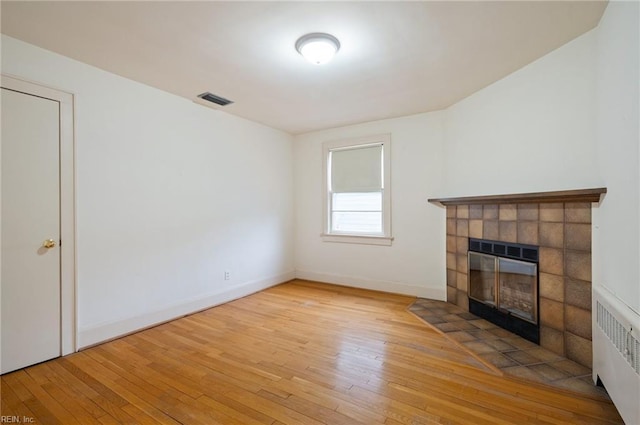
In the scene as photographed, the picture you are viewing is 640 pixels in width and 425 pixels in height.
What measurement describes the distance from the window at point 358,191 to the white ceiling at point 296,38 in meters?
1.26

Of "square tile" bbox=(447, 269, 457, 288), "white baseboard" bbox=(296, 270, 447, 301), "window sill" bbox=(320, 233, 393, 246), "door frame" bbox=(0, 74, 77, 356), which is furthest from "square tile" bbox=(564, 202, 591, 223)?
"door frame" bbox=(0, 74, 77, 356)

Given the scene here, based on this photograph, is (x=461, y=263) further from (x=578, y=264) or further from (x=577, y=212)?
(x=577, y=212)

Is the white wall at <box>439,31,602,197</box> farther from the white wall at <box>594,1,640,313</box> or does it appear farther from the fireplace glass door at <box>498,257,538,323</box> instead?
the fireplace glass door at <box>498,257,538,323</box>

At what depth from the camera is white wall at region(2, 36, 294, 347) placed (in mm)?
2605

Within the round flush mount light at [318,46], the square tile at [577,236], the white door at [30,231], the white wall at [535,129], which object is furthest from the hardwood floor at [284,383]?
the round flush mount light at [318,46]

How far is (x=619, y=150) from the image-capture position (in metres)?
1.80

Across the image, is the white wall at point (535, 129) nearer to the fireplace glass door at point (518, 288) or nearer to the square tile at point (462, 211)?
the square tile at point (462, 211)

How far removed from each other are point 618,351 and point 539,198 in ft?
3.96

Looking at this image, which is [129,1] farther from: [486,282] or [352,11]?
[486,282]

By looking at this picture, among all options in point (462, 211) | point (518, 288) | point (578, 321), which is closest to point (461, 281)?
point (518, 288)

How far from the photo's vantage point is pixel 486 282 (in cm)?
323

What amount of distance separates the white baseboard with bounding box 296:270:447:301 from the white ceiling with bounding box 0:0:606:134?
2613mm

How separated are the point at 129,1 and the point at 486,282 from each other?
4060 millimetres

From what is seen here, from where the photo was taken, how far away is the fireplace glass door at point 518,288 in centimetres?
267
